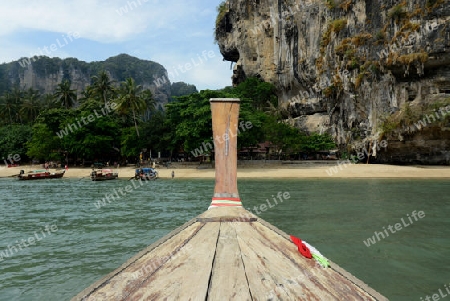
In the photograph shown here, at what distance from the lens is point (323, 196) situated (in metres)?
18.5

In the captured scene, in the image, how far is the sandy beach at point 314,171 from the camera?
31.8m

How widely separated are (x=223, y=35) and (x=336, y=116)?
2987 cm

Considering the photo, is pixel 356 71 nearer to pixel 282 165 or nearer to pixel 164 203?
pixel 282 165

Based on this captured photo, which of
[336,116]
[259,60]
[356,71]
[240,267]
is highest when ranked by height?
[259,60]

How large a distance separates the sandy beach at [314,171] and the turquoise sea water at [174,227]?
15319 mm

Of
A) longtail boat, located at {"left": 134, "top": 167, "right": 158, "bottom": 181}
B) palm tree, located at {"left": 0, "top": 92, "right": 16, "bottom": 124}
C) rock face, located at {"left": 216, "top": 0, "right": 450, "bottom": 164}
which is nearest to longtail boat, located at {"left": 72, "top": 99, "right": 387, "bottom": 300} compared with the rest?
longtail boat, located at {"left": 134, "top": 167, "right": 158, "bottom": 181}

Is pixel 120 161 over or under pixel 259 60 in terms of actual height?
under

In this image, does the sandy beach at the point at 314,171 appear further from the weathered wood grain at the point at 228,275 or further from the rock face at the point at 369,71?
the weathered wood grain at the point at 228,275

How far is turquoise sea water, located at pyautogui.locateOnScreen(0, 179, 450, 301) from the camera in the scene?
6.31 m

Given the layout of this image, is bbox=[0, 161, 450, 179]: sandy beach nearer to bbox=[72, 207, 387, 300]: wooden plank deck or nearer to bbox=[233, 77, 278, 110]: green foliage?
bbox=[233, 77, 278, 110]: green foliage

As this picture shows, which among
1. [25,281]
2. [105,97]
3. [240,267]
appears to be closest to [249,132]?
[105,97]

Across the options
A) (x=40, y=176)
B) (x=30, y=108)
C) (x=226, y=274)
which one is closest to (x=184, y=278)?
(x=226, y=274)

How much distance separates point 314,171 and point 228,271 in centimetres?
3366

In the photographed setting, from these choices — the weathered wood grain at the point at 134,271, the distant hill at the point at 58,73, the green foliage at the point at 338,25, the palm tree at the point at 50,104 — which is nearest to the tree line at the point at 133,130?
the palm tree at the point at 50,104
